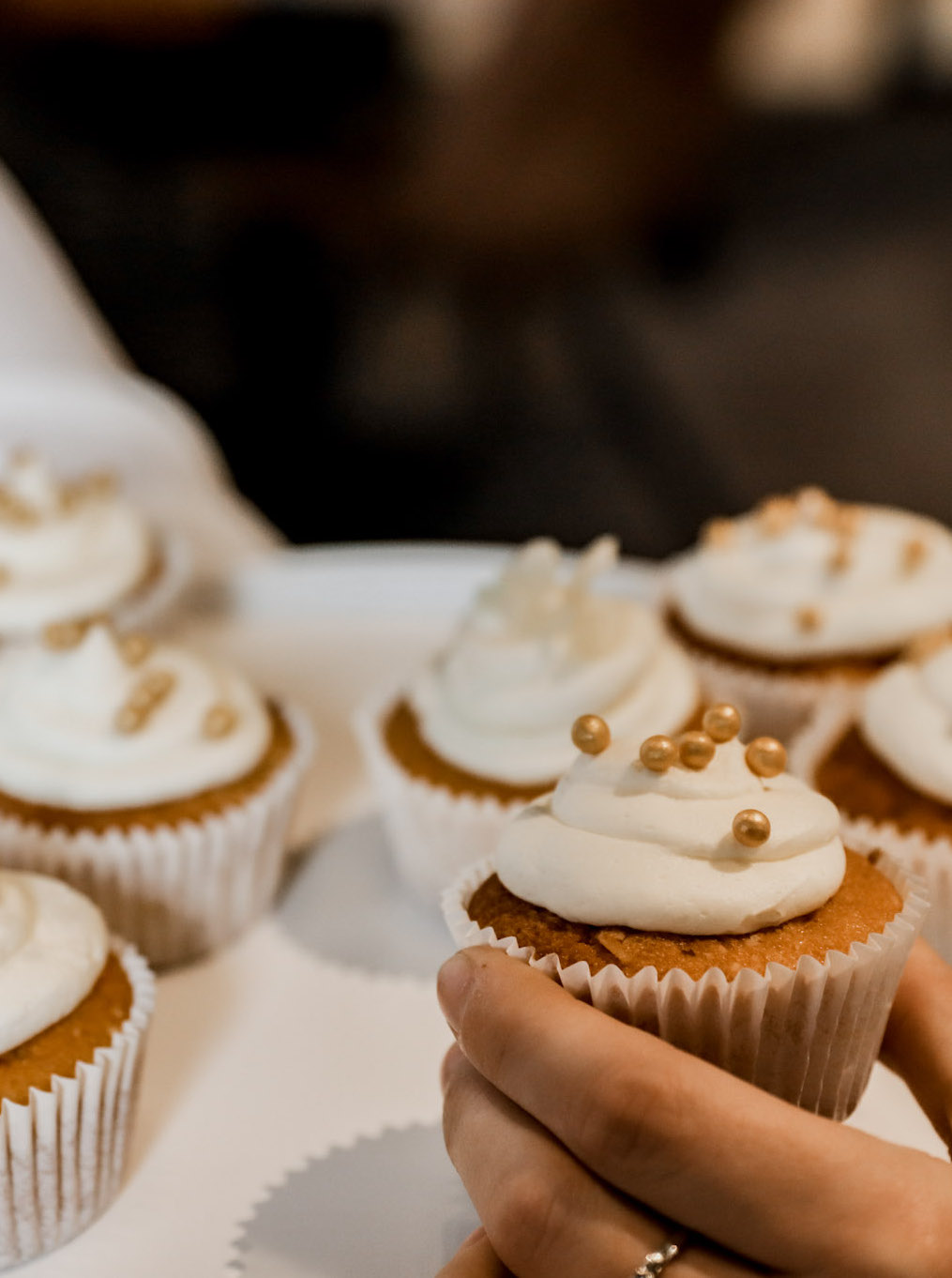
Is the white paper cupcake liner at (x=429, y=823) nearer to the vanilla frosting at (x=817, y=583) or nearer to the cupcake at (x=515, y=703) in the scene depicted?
the cupcake at (x=515, y=703)

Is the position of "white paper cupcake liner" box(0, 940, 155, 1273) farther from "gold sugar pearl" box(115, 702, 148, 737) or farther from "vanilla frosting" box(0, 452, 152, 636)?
"vanilla frosting" box(0, 452, 152, 636)

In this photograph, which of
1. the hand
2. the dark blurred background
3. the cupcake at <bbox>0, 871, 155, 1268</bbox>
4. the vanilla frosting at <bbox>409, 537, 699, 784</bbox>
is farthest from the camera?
the dark blurred background

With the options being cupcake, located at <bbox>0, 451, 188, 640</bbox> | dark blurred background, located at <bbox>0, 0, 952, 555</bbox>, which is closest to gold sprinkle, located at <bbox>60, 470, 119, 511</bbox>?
cupcake, located at <bbox>0, 451, 188, 640</bbox>

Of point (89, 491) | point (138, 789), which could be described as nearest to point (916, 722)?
point (138, 789)

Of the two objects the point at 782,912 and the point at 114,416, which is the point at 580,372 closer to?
the point at 114,416

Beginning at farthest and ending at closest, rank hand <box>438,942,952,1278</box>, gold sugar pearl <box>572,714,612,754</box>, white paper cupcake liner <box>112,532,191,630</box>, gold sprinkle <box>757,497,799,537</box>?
white paper cupcake liner <box>112,532,191,630</box> < gold sprinkle <box>757,497,799,537</box> < gold sugar pearl <box>572,714,612,754</box> < hand <box>438,942,952,1278</box>

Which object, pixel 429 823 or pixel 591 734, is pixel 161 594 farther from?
pixel 591 734

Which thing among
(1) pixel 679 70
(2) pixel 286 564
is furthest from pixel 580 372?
(2) pixel 286 564
